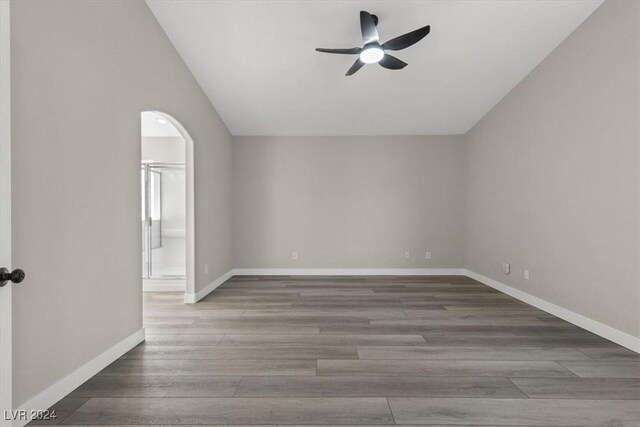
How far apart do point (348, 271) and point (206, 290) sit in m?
2.45

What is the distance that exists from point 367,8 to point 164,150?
4.14 metres

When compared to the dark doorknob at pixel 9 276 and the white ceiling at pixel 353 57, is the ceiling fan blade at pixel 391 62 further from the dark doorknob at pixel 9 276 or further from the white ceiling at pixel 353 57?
the dark doorknob at pixel 9 276

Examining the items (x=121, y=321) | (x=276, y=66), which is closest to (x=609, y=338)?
(x=121, y=321)

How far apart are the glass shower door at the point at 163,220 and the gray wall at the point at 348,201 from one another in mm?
934

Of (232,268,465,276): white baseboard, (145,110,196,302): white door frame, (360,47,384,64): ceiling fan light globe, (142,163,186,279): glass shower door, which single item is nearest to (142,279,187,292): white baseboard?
(142,163,186,279): glass shower door

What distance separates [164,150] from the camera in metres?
5.86

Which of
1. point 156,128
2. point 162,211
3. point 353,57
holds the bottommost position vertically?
point 162,211

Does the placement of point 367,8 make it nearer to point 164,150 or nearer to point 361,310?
point 361,310

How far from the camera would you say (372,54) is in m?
3.22

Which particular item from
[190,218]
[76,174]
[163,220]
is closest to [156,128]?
[163,220]

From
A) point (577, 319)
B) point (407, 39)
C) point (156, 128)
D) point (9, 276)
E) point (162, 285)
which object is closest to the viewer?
point (9, 276)

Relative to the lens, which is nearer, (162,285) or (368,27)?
(368,27)

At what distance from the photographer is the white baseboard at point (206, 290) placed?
4.14 metres

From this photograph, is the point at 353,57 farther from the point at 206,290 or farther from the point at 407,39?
the point at 206,290
